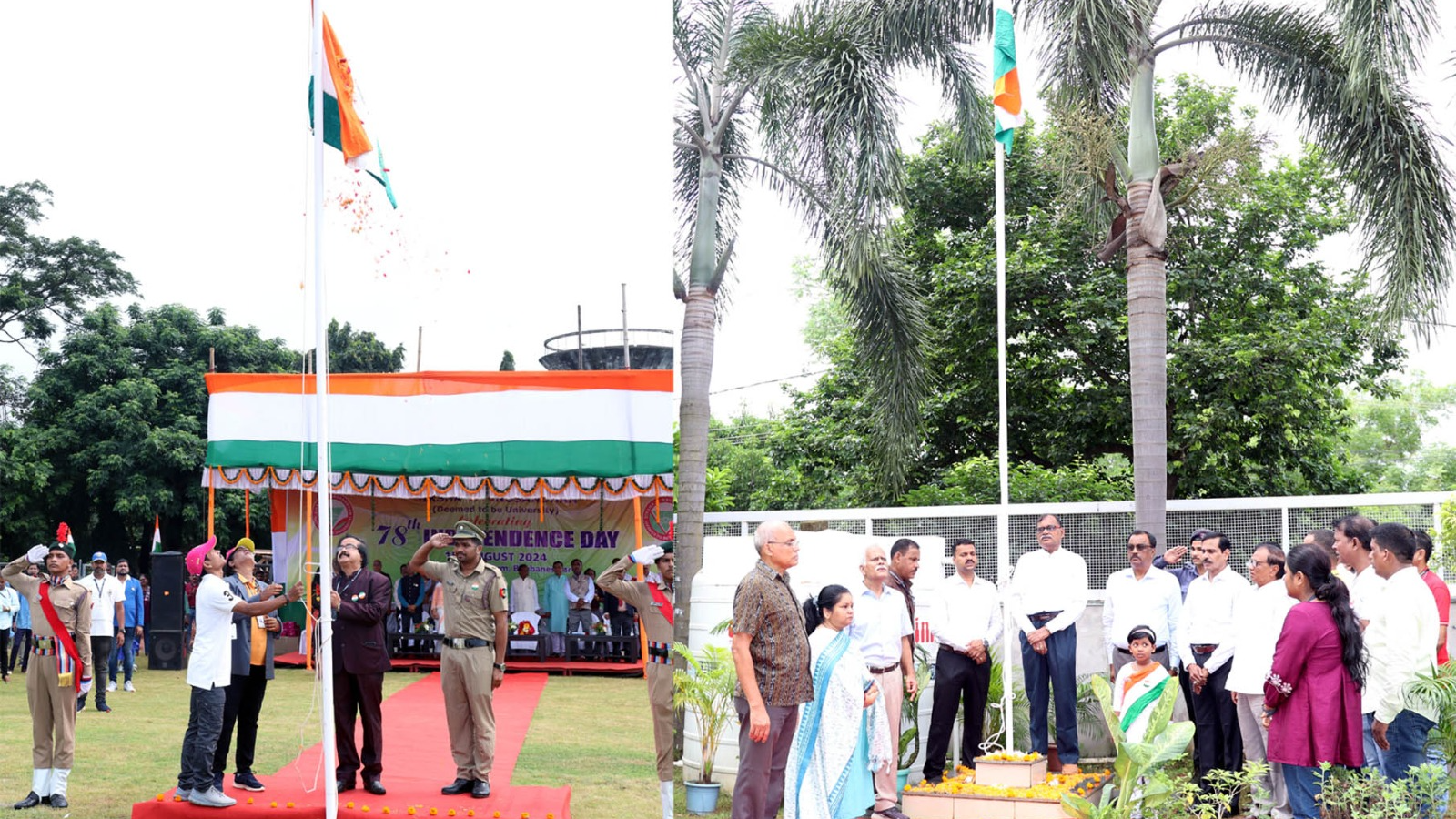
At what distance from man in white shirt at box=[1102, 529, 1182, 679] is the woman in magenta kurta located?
182 centimetres

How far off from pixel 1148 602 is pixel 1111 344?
31.6 feet

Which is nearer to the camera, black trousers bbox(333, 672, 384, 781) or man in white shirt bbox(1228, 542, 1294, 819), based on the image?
black trousers bbox(333, 672, 384, 781)

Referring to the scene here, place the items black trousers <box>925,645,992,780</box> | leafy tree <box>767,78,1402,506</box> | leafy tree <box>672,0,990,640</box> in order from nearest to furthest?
black trousers <box>925,645,992,780</box>, leafy tree <box>672,0,990,640</box>, leafy tree <box>767,78,1402,506</box>

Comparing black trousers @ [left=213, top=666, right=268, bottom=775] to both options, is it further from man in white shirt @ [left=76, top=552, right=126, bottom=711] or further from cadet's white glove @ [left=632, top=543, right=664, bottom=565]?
cadet's white glove @ [left=632, top=543, right=664, bottom=565]

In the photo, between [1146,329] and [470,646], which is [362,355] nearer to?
[470,646]

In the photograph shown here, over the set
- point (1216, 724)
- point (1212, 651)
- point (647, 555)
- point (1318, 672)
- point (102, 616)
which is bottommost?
point (1216, 724)

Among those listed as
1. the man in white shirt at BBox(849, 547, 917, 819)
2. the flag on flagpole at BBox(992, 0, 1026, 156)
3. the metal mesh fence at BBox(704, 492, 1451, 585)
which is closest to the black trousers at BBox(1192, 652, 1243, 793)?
the man in white shirt at BBox(849, 547, 917, 819)

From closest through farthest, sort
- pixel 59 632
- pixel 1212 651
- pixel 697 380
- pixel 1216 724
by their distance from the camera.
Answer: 1. pixel 59 632
2. pixel 1212 651
3. pixel 1216 724
4. pixel 697 380

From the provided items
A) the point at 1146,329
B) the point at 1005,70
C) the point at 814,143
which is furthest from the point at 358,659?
the point at 1146,329

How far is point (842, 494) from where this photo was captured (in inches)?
679

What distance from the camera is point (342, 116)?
393 centimetres

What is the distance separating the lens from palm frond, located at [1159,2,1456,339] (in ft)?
31.4

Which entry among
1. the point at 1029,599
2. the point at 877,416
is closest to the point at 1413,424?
the point at 877,416

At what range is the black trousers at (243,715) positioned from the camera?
383cm
